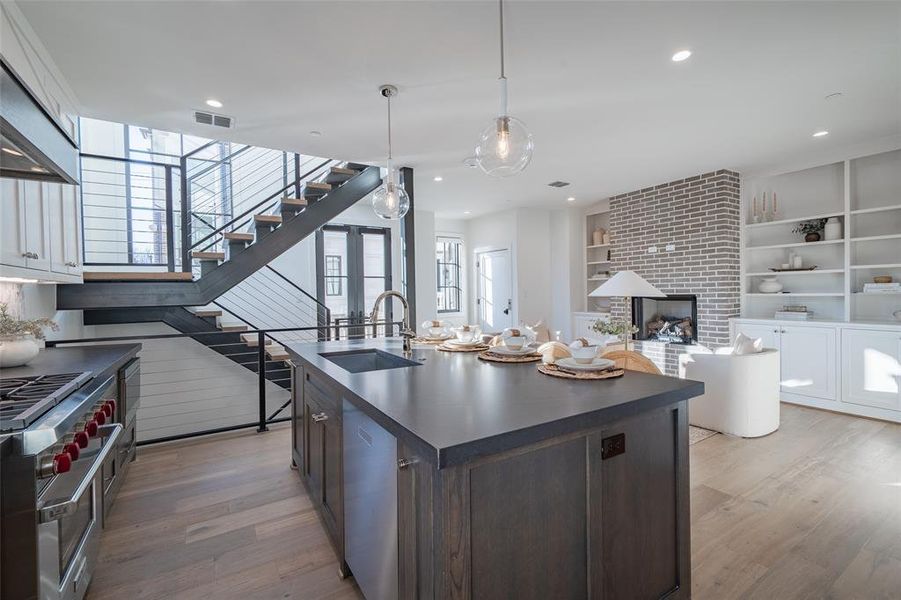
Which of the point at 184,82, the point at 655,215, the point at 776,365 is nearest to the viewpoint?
the point at 184,82

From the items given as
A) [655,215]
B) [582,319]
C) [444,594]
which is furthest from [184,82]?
[582,319]

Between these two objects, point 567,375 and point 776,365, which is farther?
point 776,365

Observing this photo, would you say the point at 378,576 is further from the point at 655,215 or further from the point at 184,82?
the point at 655,215

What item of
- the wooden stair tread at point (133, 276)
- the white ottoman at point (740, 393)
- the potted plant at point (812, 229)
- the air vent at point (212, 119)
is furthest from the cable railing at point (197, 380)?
the potted plant at point (812, 229)

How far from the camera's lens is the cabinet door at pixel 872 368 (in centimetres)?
371

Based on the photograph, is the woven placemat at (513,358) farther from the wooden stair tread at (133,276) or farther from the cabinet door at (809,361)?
the cabinet door at (809,361)

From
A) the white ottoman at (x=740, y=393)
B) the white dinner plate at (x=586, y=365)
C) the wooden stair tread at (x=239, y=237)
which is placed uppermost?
the wooden stair tread at (x=239, y=237)

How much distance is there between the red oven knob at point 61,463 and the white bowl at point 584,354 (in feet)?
5.57

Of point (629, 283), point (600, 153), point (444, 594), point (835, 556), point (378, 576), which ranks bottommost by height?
point (835, 556)

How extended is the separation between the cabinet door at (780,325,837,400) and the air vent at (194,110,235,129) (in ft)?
19.1

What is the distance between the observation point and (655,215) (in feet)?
18.3

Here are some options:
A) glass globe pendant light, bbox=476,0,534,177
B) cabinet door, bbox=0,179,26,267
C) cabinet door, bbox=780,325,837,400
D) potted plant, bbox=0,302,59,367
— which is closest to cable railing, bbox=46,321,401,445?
potted plant, bbox=0,302,59,367

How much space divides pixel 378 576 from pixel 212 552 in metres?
1.09

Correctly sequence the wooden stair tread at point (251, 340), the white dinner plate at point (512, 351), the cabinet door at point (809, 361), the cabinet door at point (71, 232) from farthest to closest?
the wooden stair tread at point (251, 340) → the cabinet door at point (809, 361) → the cabinet door at point (71, 232) → the white dinner plate at point (512, 351)
